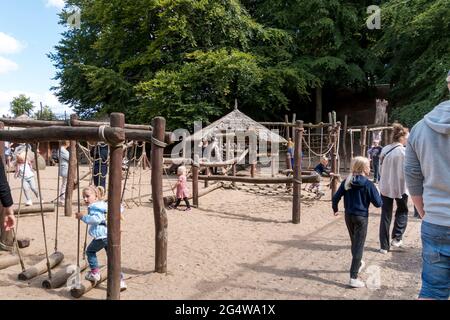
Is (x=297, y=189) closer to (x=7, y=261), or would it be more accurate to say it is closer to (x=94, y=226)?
(x=94, y=226)

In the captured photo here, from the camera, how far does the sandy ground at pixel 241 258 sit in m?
4.61

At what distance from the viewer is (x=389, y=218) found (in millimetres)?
5895

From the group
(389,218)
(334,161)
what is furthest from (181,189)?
(389,218)

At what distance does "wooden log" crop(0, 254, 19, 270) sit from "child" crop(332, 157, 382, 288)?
12.5 feet

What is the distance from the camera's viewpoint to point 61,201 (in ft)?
33.6

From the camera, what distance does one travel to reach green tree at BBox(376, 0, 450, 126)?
61.1 ft

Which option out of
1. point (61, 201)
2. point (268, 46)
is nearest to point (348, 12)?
point (268, 46)

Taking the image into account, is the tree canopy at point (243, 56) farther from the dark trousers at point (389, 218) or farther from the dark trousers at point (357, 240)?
the dark trousers at point (357, 240)

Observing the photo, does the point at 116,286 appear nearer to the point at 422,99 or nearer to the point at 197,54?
the point at 197,54

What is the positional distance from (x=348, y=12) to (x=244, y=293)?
22.3m

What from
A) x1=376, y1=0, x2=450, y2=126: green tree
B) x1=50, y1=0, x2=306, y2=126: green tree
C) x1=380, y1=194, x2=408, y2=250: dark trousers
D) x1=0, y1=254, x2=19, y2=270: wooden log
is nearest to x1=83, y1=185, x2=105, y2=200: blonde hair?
x1=0, y1=254, x2=19, y2=270: wooden log

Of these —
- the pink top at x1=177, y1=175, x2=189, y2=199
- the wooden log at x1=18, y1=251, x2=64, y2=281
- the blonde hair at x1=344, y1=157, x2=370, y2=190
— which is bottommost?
the wooden log at x1=18, y1=251, x2=64, y2=281

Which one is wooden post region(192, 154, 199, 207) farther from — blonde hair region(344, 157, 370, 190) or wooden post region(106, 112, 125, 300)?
wooden post region(106, 112, 125, 300)

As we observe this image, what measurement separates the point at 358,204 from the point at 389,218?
140 cm
